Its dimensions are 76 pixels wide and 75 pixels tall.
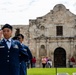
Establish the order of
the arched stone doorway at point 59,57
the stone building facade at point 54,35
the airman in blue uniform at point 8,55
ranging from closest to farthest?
the airman in blue uniform at point 8,55 < the arched stone doorway at point 59,57 < the stone building facade at point 54,35

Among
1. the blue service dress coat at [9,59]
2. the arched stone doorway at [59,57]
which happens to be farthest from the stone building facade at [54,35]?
the blue service dress coat at [9,59]

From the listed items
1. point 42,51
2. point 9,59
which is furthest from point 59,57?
point 9,59

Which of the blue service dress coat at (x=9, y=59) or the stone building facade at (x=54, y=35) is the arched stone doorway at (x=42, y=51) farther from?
the blue service dress coat at (x=9, y=59)

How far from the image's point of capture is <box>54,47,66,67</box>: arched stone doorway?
1975 inches

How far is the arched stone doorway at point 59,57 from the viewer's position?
5017 cm

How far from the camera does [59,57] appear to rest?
50.3m

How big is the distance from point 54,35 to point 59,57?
3013 mm

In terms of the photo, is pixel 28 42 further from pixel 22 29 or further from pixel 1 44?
pixel 1 44

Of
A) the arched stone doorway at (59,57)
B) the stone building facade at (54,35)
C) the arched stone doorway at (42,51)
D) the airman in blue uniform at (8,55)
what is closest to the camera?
the airman in blue uniform at (8,55)

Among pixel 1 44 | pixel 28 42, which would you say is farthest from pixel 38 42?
pixel 1 44

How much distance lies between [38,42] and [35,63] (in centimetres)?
293

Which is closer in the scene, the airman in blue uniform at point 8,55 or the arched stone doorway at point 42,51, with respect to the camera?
the airman in blue uniform at point 8,55

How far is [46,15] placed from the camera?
52094 millimetres

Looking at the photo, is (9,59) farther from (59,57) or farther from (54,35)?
(54,35)
